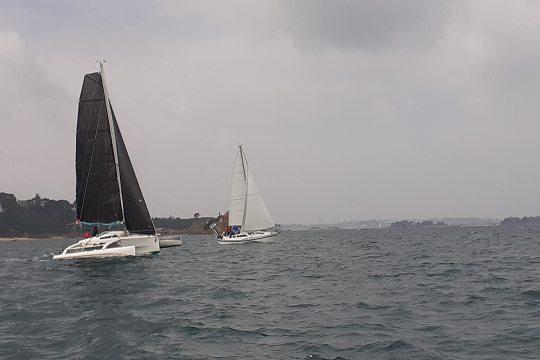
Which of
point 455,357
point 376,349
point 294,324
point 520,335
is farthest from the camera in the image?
point 294,324

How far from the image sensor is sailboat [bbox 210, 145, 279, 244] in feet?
194

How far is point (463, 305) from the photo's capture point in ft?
45.6

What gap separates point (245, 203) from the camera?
2344 inches

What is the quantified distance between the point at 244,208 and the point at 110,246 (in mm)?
27287

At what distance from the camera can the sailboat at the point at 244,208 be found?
59125mm

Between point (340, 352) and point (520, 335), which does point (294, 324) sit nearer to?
point (340, 352)

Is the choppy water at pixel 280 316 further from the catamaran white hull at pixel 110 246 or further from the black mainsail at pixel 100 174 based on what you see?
the black mainsail at pixel 100 174

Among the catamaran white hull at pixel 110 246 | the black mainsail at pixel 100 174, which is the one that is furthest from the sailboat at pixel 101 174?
the catamaran white hull at pixel 110 246

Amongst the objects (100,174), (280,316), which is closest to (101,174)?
(100,174)

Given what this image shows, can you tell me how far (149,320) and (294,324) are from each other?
4443 mm

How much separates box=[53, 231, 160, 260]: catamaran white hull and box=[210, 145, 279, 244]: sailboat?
2315cm

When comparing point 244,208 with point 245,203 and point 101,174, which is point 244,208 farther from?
point 101,174

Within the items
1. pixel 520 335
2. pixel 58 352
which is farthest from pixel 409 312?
pixel 58 352

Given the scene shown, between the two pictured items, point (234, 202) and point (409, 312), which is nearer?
point (409, 312)
